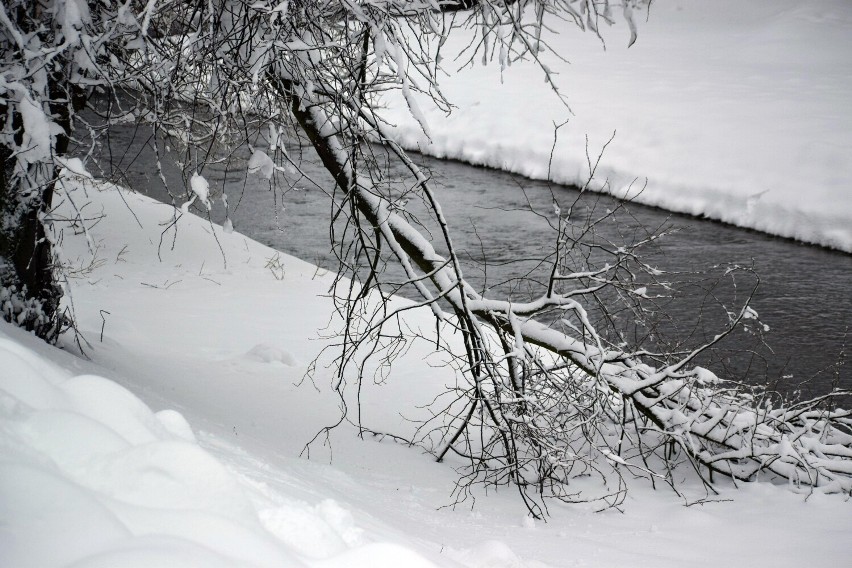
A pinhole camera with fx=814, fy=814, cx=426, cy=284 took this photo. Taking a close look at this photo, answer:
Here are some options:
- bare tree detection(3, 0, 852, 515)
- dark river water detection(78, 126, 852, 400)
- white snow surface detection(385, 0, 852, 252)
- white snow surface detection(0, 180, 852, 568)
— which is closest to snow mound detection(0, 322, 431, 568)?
white snow surface detection(0, 180, 852, 568)

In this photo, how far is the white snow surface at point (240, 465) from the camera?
1.71 m

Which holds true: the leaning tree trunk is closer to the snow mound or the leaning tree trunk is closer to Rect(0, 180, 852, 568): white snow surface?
Rect(0, 180, 852, 568): white snow surface

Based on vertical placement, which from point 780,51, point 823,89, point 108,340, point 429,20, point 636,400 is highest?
point 780,51

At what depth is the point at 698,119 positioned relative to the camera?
1442 cm

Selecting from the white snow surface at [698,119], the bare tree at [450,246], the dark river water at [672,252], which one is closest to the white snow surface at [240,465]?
the bare tree at [450,246]

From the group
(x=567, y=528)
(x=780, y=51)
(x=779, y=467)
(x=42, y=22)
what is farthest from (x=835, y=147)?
(x=42, y=22)

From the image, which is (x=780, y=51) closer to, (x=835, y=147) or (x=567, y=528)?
(x=835, y=147)

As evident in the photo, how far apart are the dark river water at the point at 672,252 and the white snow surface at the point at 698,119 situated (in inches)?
26.9

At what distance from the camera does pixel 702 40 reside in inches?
834

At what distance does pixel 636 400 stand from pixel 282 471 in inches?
90.5

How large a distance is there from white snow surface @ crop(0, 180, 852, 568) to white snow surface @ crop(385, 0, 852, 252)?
274 centimetres

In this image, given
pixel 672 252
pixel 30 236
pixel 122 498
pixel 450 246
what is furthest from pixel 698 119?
pixel 122 498

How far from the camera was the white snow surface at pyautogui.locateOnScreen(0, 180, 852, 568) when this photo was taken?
5.60 feet

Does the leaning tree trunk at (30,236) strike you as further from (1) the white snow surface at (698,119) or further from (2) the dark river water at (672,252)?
(1) the white snow surface at (698,119)
